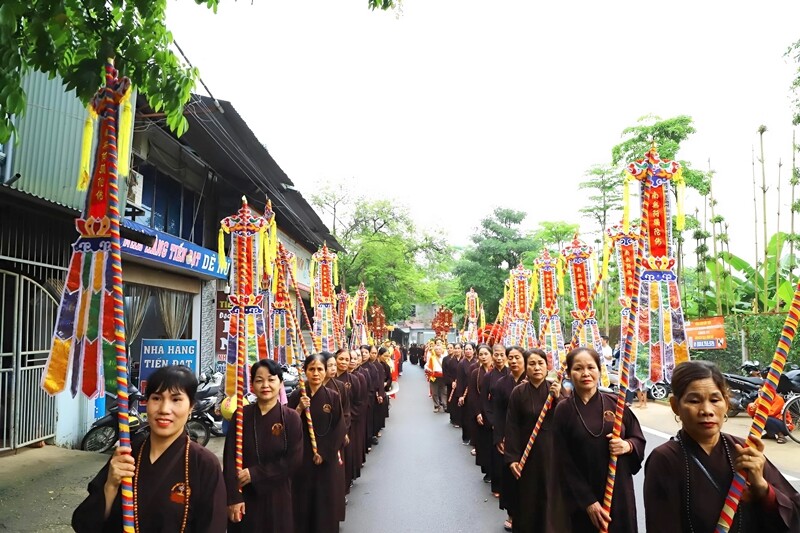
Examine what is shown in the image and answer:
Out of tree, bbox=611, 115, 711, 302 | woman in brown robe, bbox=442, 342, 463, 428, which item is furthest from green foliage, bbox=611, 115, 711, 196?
woman in brown robe, bbox=442, 342, 463, 428

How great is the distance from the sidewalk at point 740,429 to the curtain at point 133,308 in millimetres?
9583

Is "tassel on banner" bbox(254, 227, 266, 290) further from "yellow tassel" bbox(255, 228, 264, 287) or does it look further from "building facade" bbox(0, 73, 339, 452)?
"building facade" bbox(0, 73, 339, 452)

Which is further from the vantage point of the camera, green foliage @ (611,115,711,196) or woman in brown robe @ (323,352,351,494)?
green foliage @ (611,115,711,196)

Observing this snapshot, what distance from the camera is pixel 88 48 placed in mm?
3682

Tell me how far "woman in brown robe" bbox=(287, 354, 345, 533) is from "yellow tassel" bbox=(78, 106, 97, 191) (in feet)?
7.88

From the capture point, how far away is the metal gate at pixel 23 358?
683 cm

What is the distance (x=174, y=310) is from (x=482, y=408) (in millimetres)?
7412

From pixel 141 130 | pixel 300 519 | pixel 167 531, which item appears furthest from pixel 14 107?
pixel 141 130

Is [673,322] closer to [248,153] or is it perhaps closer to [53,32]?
[53,32]

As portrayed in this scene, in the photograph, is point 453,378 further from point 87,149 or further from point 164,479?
point 164,479

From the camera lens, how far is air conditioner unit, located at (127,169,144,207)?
10.4 m

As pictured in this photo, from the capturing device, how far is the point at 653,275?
460cm

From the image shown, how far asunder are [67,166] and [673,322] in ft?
25.1

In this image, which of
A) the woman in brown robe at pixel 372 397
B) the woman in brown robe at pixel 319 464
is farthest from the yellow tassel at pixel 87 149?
the woman in brown robe at pixel 372 397
